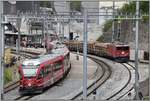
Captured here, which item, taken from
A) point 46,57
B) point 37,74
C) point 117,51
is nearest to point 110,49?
point 117,51

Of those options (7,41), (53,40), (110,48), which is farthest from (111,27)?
(7,41)

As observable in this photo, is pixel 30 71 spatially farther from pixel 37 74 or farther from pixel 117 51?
pixel 117 51

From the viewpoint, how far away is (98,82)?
1603 cm

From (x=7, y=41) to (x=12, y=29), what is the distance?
73.0 inches

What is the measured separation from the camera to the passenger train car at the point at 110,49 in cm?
2166

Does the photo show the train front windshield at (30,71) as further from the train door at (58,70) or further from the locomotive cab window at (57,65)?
the locomotive cab window at (57,65)

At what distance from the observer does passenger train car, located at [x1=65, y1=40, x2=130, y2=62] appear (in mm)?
21656

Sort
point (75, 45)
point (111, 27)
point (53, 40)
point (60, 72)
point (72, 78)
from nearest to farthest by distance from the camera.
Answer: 1. point (60, 72)
2. point (72, 78)
3. point (53, 40)
4. point (75, 45)
5. point (111, 27)

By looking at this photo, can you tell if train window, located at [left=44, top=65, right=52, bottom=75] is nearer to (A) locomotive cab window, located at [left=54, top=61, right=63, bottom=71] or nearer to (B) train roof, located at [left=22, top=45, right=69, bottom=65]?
(B) train roof, located at [left=22, top=45, right=69, bottom=65]

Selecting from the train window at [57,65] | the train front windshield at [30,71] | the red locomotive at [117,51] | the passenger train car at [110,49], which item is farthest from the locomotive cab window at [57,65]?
the red locomotive at [117,51]

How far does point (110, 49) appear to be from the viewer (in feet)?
73.0

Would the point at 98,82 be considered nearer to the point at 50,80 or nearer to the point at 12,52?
the point at 50,80

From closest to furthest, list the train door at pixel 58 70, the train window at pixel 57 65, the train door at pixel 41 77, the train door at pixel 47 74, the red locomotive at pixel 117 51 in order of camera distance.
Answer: the train door at pixel 41 77 < the train door at pixel 47 74 < the train door at pixel 58 70 < the train window at pixel 57 65 < the red locomotive at pixel 117 51

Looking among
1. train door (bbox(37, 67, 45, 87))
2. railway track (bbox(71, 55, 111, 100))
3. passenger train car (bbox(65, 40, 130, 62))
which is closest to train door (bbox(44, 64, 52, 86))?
train door (bbox(37, 67, 45, 87))
